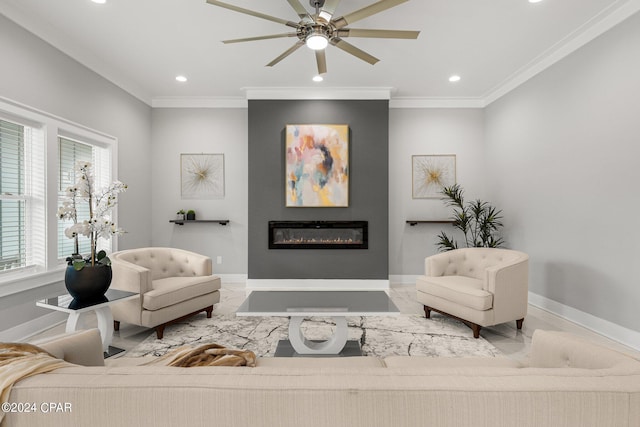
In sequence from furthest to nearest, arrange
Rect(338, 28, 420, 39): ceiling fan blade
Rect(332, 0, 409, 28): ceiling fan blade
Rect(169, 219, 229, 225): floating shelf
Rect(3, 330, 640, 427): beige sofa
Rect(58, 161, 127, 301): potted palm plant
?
Rect(169, 219, 229, 225): floating shelf → Rect(338, 28, 420, 39): ceiling fan blade → Rect(58, 161, 127, 301): potted palm plant → Rect(332, 0, 409, 28): ceiling fan blade → Rect(3, 330, 640, 427): beige sofa

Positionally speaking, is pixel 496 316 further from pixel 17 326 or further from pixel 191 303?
pixel 17 326

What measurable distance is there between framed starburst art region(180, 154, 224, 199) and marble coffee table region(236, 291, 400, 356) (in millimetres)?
2834

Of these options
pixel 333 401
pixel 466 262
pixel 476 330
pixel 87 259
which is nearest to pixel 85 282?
pixel 87 259

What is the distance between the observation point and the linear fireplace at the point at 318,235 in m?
4.75

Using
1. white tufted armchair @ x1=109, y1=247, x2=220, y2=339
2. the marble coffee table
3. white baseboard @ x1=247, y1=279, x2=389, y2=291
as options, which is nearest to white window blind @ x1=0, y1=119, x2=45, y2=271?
white tufted armchair @ x1=109, y1=247, x2=220, y2=339

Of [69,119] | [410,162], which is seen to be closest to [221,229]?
[69,119]

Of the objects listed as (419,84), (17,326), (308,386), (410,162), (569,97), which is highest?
(419,84)

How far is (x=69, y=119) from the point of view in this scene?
3.43 m

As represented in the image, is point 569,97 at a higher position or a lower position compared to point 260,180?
higher

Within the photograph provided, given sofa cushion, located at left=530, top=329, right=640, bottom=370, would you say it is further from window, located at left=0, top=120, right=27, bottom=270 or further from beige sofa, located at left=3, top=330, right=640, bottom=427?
window, located at left=0, top=120, right=27, bottom=270

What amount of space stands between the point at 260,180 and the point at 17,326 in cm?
303

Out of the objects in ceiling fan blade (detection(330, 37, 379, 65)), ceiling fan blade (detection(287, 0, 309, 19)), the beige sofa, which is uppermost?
ceiling fan blade (detection(287, 0, 309, 19))

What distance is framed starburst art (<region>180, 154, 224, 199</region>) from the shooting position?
202 inches

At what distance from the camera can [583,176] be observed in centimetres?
323
